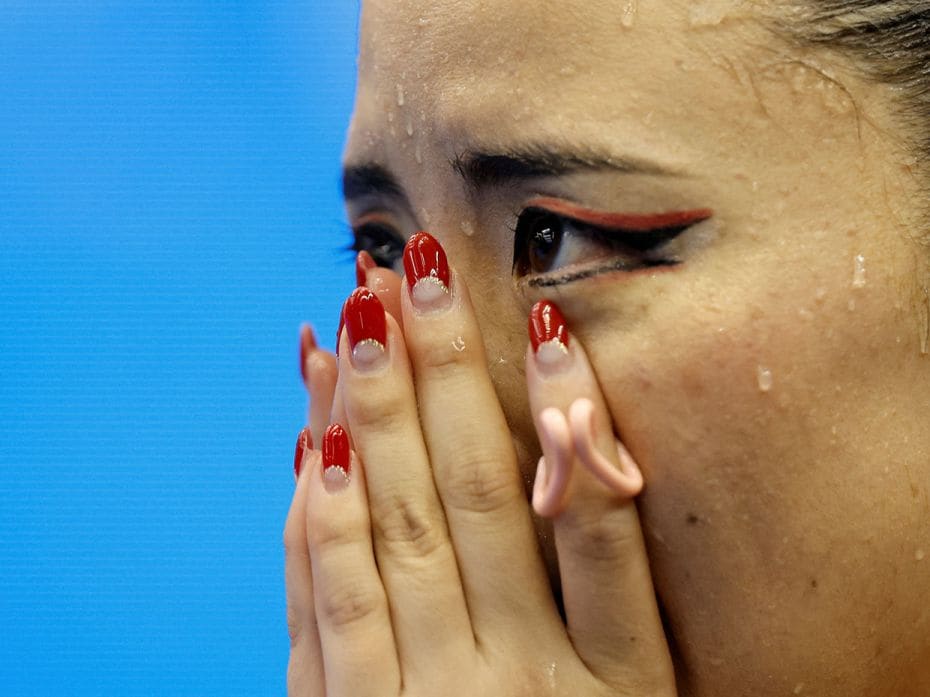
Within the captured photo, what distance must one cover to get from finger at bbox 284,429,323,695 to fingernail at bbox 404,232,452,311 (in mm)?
226

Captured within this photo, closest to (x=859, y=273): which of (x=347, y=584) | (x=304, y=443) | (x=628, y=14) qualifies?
(x=628, y=14)

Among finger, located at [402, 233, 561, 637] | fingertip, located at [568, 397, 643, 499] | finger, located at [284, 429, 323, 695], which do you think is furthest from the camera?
finger, located at [284, 429, 323, 695]

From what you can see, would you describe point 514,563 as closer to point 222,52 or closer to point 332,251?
point 332,251

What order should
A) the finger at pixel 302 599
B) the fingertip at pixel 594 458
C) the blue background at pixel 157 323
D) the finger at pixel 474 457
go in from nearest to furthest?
1. the fingertip at pixel 594 458
2. the finger at pixel 474 457
3. the finger at pixel 302 599
4. the blue background at pixel 157 323

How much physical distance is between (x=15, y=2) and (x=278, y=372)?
30.1 inches

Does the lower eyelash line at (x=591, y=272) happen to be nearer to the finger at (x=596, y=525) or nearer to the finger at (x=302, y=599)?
the finger at (x=596, y=525)

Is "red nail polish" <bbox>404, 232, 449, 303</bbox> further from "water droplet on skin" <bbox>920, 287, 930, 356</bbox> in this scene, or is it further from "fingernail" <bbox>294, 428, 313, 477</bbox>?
"water droplet on skin" <bbox>920, 287, 930, 356</bbox>

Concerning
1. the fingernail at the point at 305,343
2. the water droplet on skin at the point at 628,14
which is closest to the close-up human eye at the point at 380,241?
the fingernail at the point at 305,343

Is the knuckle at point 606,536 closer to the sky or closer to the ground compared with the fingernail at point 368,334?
closer to the ground

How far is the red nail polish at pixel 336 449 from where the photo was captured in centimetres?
110

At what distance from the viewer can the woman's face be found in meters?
0.96

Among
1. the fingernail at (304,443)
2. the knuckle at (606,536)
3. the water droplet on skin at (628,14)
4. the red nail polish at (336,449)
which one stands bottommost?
the knuckle at (606,536)

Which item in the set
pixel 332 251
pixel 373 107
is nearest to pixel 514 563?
pixel 373 107

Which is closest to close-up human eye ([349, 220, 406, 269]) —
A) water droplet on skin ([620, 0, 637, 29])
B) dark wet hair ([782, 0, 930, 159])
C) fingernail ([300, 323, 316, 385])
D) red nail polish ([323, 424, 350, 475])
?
fingernail ([300, 323, 316, 385])
